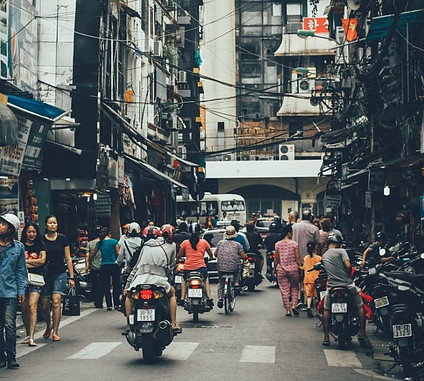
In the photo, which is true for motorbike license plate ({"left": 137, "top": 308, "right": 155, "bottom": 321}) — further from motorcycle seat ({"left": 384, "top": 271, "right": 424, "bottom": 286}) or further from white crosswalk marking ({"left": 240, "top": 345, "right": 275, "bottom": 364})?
motorcycle seat ({"left": 384, "top": 271, "right": 424, "bottom": 286})

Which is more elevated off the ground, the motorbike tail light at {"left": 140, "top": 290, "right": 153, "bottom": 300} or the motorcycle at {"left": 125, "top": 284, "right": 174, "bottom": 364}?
the motorbike tail light at {"left": 140, "top": 290, "right": 153, "bottom": 300}

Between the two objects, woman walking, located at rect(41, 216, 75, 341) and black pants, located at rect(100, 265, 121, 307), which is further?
black pants, located at rect(100, 265, 121, 307)

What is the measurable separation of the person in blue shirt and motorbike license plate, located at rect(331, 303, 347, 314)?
443cm

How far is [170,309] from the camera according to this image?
12531mm

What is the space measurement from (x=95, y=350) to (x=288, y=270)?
5.93m

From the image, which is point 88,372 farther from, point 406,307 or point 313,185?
point 313,185

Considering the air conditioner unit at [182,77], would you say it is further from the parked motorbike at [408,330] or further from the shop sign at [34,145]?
the parked motorbike at [408,330]

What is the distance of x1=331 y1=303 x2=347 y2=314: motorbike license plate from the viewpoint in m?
13.7

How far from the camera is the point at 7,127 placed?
16.5 m

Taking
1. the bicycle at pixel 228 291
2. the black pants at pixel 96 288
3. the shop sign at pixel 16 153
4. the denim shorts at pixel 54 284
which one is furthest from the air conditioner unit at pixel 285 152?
the denim shorts at pixel 54 284

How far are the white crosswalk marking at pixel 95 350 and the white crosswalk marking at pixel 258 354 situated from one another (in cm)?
184

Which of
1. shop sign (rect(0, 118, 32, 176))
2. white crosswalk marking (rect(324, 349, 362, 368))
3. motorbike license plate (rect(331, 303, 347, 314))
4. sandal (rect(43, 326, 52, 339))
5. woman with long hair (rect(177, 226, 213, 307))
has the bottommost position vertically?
white crosswalk marking (rect(324, 349, 362, 368))

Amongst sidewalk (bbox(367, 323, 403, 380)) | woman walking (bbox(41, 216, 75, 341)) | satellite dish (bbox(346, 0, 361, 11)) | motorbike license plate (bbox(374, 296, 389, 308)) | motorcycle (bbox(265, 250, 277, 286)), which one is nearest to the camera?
sidewalk (bbox(367, 323, 403, 380))

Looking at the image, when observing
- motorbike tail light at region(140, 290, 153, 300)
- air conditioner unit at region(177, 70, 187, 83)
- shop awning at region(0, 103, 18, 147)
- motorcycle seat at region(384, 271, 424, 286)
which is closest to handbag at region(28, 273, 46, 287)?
motorbike tail light at region(140, 290, 153, 300)
